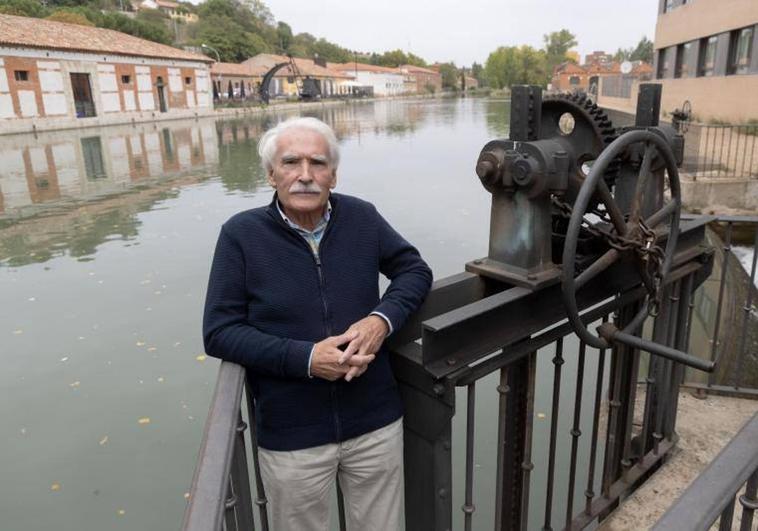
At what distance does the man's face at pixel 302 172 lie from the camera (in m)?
1.84

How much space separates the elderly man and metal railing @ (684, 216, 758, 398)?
75.7 inches

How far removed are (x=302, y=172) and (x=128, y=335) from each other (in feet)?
14.6

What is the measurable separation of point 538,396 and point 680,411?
139 cm

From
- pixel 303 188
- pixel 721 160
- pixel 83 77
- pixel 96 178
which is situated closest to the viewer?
pixel 303 188

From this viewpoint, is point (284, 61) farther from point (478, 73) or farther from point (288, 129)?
point (478, 73)

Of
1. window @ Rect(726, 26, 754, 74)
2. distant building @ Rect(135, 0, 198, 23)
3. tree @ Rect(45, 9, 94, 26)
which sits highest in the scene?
distant building @ Rect(135, 0, 198, 23)

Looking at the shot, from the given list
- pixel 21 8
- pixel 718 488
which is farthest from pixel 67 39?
Result: pixel 718 488

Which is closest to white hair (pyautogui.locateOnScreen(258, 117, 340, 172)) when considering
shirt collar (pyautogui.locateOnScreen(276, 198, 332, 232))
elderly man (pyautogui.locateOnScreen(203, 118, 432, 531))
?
elderly man (pyautogui.locateOnScreen(203, 118, 432, 531))

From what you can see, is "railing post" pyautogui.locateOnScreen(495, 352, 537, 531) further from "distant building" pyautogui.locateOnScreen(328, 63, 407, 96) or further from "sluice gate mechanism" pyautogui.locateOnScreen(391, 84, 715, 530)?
"distant building" pyautogui.locateOnScreen(328, 63, 407, 96)

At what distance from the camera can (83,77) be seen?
1332 inches

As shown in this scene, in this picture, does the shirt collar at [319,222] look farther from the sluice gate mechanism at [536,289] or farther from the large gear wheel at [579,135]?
the large gear wheel at [579,135]

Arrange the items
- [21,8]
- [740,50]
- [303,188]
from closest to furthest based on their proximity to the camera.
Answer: [303,188] < [740,50] < [21,8]

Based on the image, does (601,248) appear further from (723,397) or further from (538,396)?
(538,396)

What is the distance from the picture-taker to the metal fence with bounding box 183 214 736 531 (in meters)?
1.44
